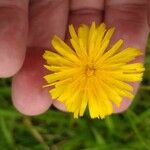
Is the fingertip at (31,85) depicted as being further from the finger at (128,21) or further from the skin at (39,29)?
the finger at (128,21)

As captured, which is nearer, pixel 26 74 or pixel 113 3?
pixel 26 74

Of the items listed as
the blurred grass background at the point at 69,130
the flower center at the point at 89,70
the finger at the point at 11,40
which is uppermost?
the finger at the point at 11,40

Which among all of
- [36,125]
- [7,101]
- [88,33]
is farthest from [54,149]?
[88,33]

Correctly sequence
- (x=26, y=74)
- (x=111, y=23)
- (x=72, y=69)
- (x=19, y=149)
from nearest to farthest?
1. (x=72, y=69)
2. (x=26, y=74)
3. (x=111, y=23)
4. (x=19, y=149)

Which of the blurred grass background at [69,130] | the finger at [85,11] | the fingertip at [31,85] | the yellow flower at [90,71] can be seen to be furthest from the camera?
the blurred grass background at [69,130]

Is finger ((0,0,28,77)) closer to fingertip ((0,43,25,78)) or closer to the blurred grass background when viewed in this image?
fingertip ((0,43,25,78))

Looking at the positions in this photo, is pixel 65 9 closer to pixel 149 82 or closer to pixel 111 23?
pixel 111 23

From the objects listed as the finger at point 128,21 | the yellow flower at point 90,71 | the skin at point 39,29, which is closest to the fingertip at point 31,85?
the skin at point 39,29

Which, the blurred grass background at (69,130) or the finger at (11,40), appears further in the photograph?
the blurred grass background at (69,130)

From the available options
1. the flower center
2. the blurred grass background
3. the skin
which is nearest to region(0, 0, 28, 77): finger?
the skin
